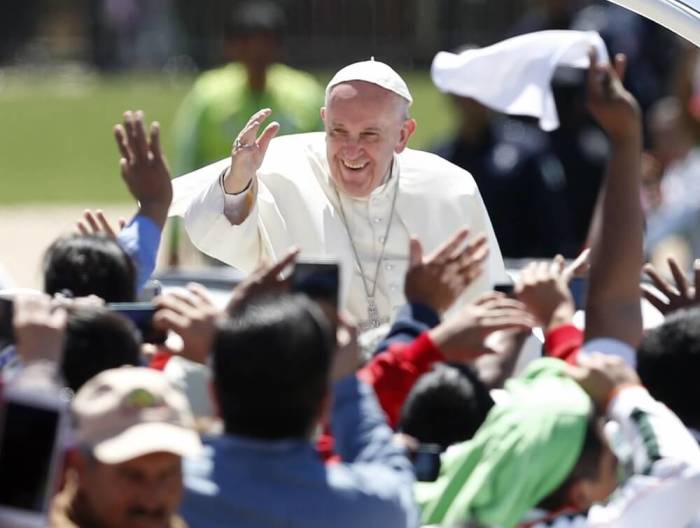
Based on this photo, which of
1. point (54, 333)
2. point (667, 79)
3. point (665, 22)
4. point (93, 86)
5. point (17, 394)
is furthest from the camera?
point (93, 86)

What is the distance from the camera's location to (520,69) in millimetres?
4926

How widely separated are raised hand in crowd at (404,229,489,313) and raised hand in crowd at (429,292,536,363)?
118 millimetres

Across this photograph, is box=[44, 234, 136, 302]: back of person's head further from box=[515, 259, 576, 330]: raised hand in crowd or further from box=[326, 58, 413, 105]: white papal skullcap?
box=[326, 58, 413, 105]: white papal skullcap

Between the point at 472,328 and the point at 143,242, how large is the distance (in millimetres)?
1214

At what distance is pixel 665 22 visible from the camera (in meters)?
3.96

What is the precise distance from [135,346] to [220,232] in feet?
5.00

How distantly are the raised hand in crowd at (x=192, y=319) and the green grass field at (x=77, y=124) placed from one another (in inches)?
418

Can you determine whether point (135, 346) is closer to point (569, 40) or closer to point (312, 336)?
point (312, 336)

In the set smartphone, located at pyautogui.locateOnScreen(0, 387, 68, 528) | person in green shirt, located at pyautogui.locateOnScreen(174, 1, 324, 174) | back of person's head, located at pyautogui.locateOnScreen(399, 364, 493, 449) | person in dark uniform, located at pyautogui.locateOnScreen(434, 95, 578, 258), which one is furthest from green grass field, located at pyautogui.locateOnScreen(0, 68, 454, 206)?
smartphone, located at pyautogui.locateOnScreen(0, 387, 68, 528)

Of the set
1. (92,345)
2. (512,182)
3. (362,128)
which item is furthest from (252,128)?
(512,182)

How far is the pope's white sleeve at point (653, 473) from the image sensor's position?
329 centimetres

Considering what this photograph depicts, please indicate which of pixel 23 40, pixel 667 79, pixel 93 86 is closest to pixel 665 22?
pixel 667 79

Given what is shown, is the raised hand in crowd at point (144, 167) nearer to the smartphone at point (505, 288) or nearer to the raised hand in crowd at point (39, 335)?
the smartphone at point (505, 288)

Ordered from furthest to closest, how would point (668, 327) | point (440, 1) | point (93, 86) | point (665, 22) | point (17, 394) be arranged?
point (440, 1) → point (93, 86) → point (665, 22) → point (668, 327) → point (17, 394)
